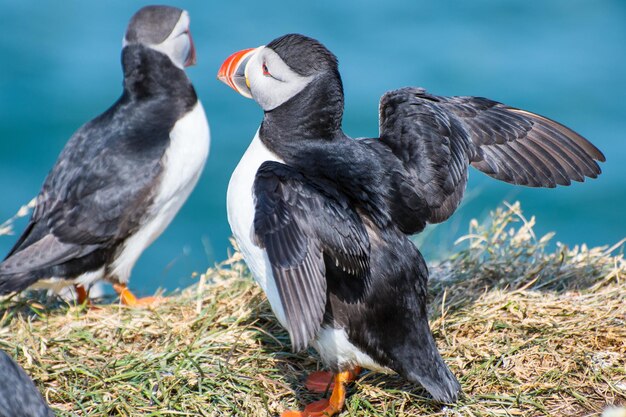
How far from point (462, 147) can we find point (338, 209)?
868 millimetres

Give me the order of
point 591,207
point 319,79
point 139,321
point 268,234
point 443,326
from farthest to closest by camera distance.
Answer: point 591,207 → point 139,321 → point 443,326 → point 319,79 → point 268,234

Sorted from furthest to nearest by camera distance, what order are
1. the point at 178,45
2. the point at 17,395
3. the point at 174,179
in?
1. the point at 178,45
2. the point at 174,179
3. the point at 17,395

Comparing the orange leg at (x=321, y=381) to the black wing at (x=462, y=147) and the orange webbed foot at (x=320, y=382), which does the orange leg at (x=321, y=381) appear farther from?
the black wing at (x=462, y=147)

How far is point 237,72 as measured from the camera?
3.69 m

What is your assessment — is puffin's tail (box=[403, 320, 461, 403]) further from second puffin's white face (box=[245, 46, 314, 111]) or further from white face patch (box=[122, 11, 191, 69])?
white face patch (box=[122, 11, 191, 69])

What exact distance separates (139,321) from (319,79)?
4.98ft

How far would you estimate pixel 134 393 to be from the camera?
361 centimetres

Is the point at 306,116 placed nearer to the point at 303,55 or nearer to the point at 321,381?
the point at 303,55

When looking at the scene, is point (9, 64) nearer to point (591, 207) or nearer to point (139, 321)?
point (591, 207)

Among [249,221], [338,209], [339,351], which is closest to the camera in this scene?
[338,209]

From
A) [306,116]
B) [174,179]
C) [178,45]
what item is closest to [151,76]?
[178,45]

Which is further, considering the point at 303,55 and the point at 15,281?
the point at 15,281

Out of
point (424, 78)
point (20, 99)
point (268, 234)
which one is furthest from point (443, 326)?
point (20, 99)

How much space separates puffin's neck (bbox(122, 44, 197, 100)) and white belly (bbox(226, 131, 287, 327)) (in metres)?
1.72
